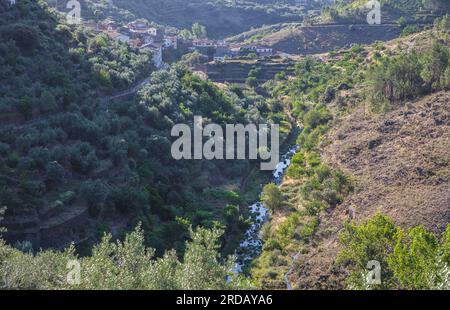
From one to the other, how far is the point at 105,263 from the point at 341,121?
39686 mm

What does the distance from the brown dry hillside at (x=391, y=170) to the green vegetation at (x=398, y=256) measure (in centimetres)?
312

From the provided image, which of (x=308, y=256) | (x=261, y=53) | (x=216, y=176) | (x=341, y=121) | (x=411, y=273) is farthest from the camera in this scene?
(x=261, y=53)

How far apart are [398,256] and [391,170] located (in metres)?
17.1

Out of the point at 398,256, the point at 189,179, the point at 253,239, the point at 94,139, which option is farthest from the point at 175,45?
the point at 398,256

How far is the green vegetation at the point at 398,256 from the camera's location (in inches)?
766

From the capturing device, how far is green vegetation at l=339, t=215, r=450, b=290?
19469mm

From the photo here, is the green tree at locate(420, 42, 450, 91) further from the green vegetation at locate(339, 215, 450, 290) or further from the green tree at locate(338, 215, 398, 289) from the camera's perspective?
the green tree at locate(338, 215, 398, 289)

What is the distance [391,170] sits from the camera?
37.3 m

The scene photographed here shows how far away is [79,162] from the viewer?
1415 inches

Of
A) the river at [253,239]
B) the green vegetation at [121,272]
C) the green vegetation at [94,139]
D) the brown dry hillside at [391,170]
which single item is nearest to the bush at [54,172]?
the green vegetation at [94,139]

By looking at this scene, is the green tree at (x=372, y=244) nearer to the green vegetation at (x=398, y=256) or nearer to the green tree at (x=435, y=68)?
the green vegetation at (x=398, y=256)
